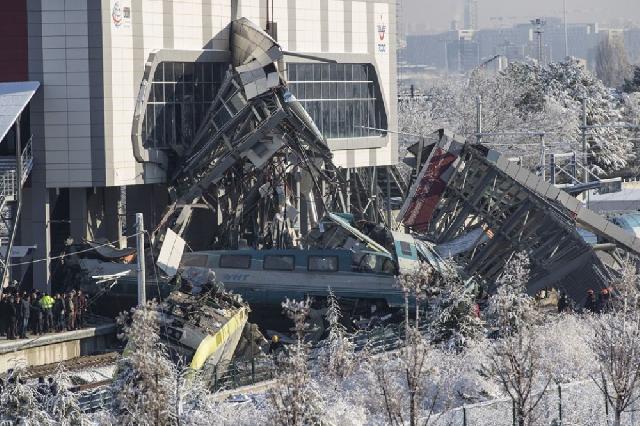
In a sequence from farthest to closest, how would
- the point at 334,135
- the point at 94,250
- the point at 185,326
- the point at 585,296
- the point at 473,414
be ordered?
the point at 334,135 → the point at 94,250 → the point at 585,296 → the point at 185,326 → the point at 473,414

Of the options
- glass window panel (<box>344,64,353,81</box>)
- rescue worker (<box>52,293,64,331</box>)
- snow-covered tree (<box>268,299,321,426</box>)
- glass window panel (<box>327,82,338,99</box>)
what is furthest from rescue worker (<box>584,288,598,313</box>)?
glass window panel (<box>344,64,353,81</box>)

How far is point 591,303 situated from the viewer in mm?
45188

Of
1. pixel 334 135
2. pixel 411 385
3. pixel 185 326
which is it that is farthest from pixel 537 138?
pixel 411 385

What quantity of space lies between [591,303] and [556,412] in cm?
1253

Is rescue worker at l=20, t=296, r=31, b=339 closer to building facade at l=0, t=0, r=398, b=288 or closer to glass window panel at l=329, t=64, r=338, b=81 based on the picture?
building facade at l=0, t=0, r=398, b=288

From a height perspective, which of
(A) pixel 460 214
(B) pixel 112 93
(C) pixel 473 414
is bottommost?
(C) pixel 473 414

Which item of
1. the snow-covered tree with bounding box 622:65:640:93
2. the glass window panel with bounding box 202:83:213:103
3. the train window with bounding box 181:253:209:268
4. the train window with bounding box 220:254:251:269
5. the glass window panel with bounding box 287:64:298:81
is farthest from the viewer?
the snow-covered tree with bounding box 622:65:640:93

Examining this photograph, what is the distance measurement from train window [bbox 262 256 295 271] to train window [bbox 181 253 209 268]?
79.8 inches

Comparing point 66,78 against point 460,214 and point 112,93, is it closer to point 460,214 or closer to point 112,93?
point 112,93

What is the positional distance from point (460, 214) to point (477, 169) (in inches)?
64.3

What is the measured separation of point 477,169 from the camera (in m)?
51.0

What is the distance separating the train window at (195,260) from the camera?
48625 millimetres

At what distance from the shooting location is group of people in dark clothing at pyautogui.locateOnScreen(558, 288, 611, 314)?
43.8m

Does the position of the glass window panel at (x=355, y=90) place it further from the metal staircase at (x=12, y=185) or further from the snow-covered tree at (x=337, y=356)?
the snow-covered tree at (x=337, y=356)
